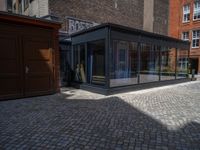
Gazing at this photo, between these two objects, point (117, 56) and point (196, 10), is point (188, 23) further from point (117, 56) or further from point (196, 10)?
point (117, 56)

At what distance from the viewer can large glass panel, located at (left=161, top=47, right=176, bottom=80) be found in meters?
11.7

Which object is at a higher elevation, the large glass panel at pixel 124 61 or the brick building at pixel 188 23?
the brick building at pixel 188 23

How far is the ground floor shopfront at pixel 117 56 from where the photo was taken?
734cm

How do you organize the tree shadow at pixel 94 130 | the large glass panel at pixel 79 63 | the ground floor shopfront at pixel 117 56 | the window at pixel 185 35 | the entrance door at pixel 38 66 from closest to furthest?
the tree shadow at pixel 94 130 → the entrance door at pixel 38 66 → the ground floor shopfront at pixel 117 56 → the large glass panel at pixel 79 63 → the window at pixel 185 35

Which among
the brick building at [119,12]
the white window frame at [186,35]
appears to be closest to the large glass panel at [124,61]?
the brick building at [119,12]

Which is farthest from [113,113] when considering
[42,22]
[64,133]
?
[42,22]

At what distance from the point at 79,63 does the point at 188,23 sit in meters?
18.1

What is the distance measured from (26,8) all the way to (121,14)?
8.31 m

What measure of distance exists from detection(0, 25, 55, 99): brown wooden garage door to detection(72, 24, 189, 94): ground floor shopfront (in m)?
2.08

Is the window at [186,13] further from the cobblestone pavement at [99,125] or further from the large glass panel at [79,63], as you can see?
the cobblestone pavement at [99,125]

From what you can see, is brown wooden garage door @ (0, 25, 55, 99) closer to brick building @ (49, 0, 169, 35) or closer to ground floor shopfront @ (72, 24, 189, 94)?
ground floor shopfront @ (72, 24, 189, 94)

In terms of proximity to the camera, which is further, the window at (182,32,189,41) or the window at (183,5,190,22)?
the window at (182,32,189,41)

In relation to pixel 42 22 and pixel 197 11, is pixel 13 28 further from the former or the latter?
pixel 197 11

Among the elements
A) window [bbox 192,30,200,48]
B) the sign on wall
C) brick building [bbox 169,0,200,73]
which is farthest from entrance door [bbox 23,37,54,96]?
window [bbox 192,30,200,48]
